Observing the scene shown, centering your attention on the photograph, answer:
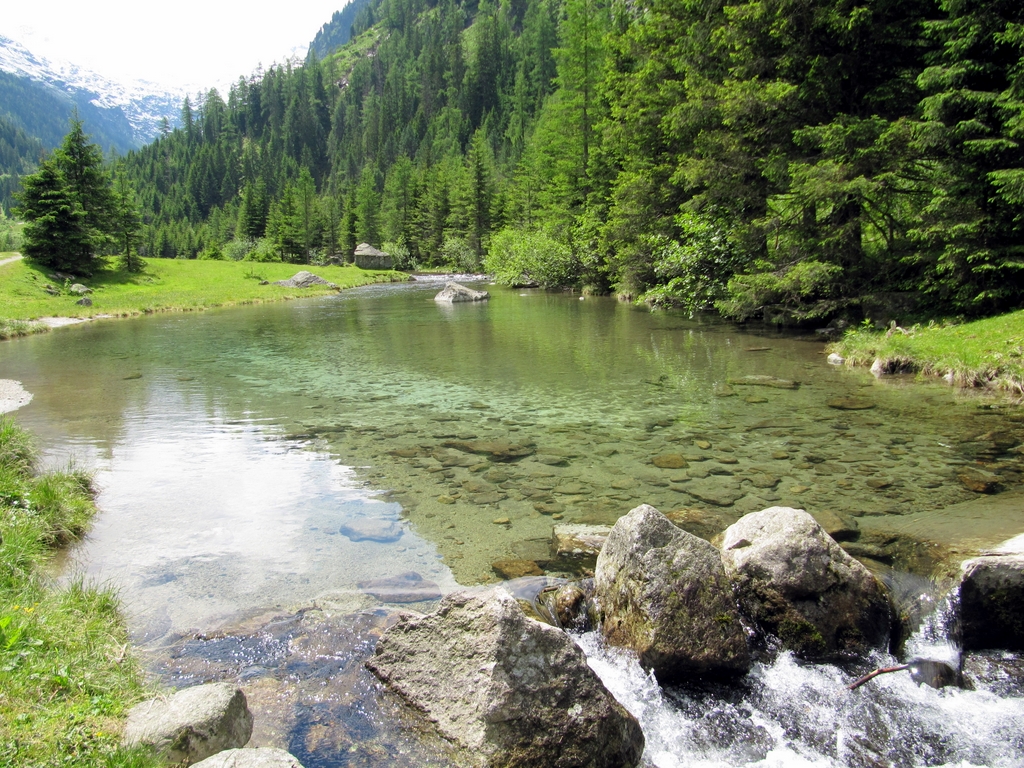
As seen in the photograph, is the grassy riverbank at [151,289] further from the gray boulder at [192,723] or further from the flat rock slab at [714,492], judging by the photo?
the flat rock slab at [714,492]

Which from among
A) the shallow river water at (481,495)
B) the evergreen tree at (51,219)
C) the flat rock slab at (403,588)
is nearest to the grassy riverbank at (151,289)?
the evergreen tree at (51,219)

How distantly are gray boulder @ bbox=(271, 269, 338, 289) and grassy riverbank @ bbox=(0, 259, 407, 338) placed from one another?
1548mm

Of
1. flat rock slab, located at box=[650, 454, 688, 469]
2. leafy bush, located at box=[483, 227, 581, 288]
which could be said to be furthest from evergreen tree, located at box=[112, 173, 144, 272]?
flat rock slab, located at box=[650, 454, 688, 469]

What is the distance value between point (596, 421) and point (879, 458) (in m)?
4.51

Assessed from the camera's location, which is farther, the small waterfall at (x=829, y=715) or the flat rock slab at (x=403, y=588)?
the flat rock slab at (x=403, y=588)

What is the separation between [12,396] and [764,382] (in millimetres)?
17301

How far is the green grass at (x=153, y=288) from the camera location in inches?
1318

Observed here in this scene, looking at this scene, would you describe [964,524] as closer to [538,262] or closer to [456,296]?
[456,296]

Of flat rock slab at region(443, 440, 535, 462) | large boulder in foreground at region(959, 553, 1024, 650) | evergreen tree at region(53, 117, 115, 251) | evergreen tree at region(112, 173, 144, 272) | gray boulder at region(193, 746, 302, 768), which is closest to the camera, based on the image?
gray boulder at region(193, 746, 302, 768)

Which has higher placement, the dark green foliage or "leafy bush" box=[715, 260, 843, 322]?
the dark green foliage

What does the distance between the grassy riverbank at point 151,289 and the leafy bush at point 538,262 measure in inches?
638

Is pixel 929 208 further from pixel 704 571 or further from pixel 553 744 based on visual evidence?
pixel 553 744

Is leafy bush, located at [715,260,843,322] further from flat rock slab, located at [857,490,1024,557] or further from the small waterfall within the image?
the small waterfall

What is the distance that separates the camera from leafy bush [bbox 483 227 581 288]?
4291 centimetres
